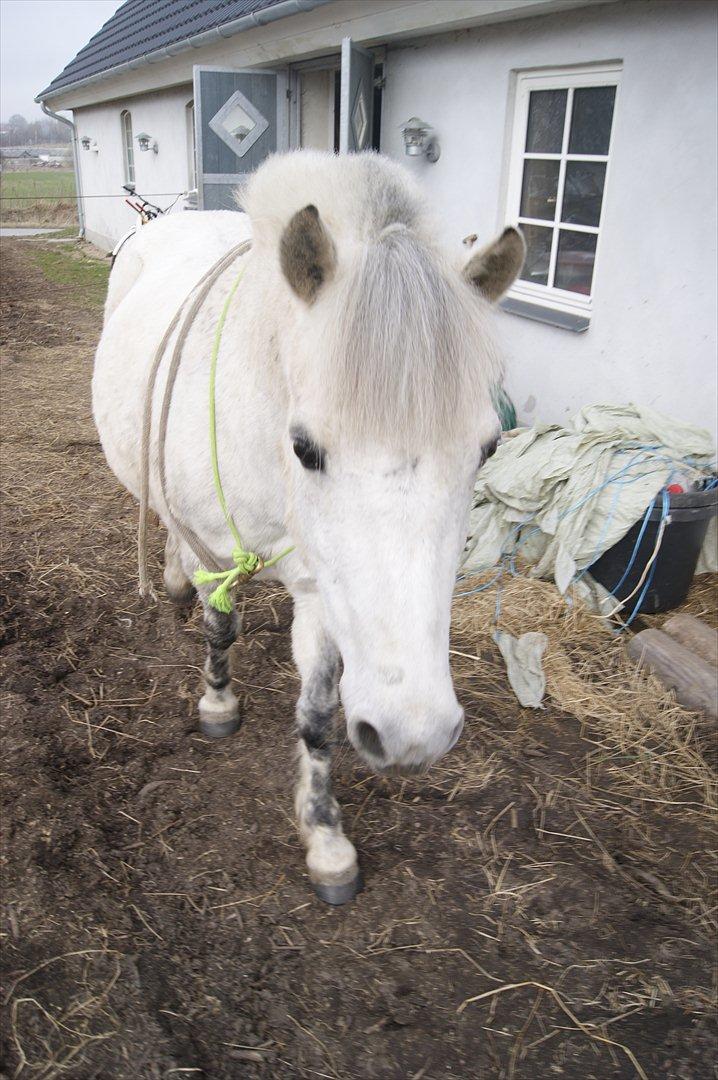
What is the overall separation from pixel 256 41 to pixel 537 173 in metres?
3.61

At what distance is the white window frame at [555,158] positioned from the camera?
4.08 metres

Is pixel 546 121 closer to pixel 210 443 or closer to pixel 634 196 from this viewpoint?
pixel 634 196

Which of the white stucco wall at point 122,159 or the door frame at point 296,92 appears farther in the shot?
the white stucco wall at point 122,159

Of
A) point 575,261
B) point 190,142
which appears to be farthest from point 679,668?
point 190,142

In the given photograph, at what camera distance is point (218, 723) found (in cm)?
262

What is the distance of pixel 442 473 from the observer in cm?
126

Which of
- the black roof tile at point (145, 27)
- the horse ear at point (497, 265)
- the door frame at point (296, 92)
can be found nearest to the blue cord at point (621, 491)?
the horse ear at point (497, 265)

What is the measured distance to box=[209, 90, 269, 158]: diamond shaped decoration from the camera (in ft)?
20.9

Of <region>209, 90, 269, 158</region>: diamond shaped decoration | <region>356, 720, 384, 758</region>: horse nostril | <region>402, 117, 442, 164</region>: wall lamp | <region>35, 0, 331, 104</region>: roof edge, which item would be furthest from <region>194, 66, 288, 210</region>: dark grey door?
<region>356, 720, 384, 758</region>: horse nostril

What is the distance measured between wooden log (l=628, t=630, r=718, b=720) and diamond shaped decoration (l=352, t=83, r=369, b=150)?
4114 millimetres

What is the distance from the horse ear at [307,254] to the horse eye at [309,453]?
0.28 metres

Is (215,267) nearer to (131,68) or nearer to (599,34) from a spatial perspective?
(599,34)

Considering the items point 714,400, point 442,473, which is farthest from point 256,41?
point 442,473

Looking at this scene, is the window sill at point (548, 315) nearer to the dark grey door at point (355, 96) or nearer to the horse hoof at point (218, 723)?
the dark grey door at point (355, 96)
